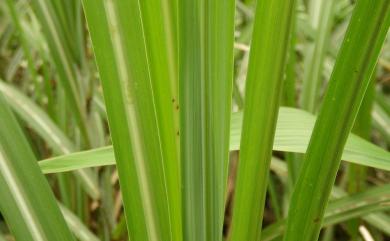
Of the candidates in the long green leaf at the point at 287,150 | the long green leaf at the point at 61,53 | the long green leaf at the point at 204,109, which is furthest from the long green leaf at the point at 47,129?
the long green leaf at the point at 204,109

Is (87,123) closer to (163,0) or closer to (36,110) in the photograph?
(36,110)

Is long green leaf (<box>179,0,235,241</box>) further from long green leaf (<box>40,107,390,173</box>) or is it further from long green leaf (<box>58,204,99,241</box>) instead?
long green leaf (<box>58,204,99,241</box>)

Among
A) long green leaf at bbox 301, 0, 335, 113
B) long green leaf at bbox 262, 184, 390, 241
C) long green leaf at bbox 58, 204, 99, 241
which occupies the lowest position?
long green leaf at bbox 58, 204, 99, 241

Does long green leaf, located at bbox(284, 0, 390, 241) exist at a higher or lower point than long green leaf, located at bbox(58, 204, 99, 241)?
higher

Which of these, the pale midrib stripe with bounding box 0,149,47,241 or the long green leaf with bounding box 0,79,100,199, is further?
the long green leaf with bounding box 0,79,100,199

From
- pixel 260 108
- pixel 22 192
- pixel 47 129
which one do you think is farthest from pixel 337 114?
pixel 47 129

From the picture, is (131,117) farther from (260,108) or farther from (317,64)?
(317,64)

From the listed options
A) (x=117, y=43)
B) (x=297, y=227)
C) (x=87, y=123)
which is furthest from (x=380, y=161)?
(x=87, y=123)

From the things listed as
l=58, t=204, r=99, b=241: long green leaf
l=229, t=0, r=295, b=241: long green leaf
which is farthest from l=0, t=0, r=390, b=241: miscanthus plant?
l=58, t=204, r=99, b=241: long green leaf
